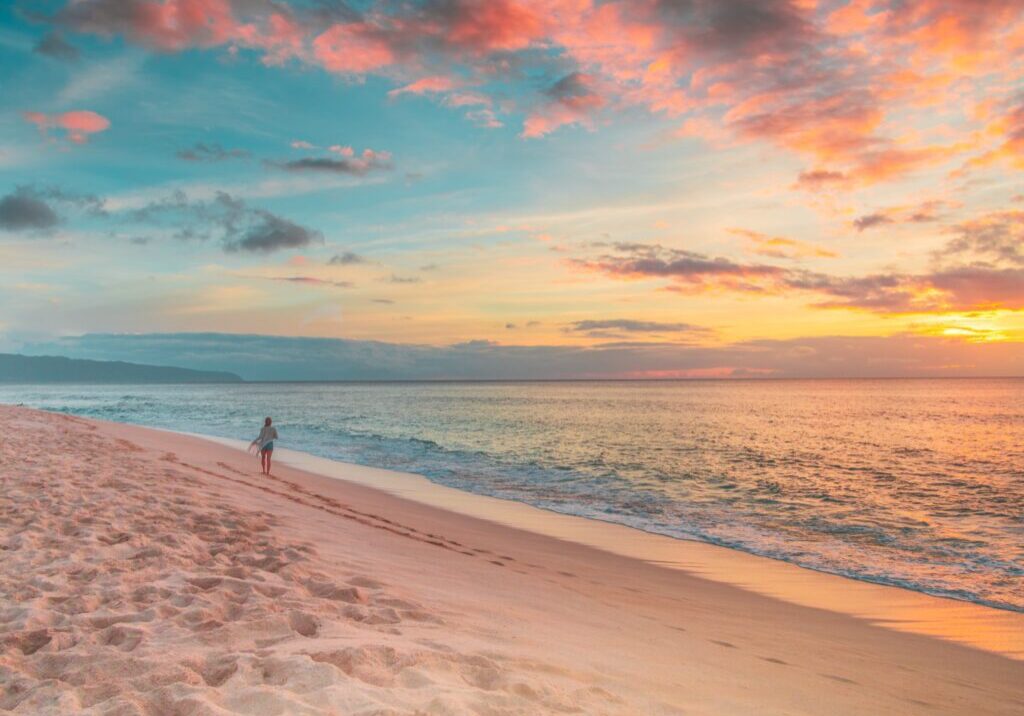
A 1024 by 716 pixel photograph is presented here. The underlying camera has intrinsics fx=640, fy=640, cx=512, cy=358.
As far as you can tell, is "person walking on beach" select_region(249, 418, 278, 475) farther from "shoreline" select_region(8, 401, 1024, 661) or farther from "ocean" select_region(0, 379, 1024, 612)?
"ocean" select_region(0, 379, 1024, 612)

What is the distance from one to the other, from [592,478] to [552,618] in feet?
58.2

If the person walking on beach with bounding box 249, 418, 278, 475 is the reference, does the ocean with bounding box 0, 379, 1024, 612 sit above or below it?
below

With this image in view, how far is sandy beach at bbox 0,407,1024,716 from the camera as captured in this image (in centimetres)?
423

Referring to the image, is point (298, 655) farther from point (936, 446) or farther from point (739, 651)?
point (936, 446)

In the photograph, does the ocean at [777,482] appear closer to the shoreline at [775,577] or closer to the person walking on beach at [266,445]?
the shoreline at [775,577]

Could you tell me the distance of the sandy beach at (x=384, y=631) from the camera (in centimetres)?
423

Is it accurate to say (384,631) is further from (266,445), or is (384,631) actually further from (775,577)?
(266,445)

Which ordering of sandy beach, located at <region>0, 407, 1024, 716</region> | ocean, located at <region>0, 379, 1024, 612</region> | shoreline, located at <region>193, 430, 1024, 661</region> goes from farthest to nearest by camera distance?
ocean, located at <region>0, 379, 1024, 612</region>, shoreline, located at <region>193, 430, 1024, 661</region>, sandy beach, located at <region>0, 407, 1024, 716</region>

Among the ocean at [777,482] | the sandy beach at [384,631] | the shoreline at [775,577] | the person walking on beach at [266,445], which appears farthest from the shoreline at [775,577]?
the person walking on beach at [266,445]

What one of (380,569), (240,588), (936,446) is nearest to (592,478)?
(380,569)

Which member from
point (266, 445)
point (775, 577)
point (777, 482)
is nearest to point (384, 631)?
point (775, 577)

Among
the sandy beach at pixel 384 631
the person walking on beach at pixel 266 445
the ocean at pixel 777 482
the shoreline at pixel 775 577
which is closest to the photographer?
the sandy beach at pixel 384 631

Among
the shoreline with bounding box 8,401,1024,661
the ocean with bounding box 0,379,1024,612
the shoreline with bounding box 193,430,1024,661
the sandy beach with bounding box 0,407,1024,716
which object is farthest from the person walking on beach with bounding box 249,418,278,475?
the sandy beach with bounding box 0,407,1024,716

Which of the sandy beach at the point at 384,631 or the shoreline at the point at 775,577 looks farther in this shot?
the shoreline at the point at 775,577
